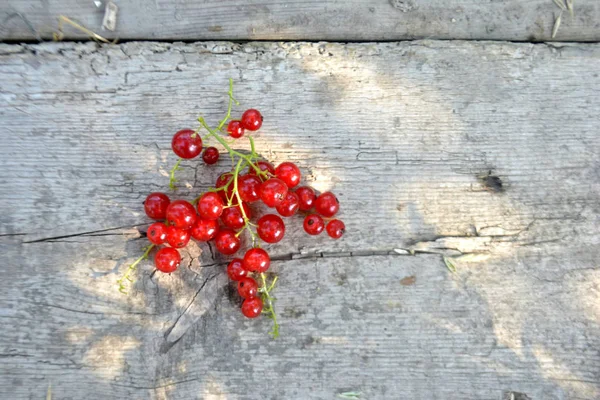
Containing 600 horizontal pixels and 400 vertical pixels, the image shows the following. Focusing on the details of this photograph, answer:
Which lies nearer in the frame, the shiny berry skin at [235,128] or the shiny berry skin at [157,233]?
the shiny berry skin at [157,233]

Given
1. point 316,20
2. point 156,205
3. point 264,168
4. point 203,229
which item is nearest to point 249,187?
point 264,168

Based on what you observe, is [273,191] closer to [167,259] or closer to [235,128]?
[235,128]

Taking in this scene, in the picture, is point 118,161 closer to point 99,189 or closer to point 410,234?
point 99,189

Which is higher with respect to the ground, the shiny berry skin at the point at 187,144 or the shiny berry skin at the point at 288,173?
the shiny berry skin at the point at 187,144

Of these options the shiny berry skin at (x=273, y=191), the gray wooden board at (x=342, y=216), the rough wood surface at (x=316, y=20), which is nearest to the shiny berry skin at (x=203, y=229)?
the gray wooden board at (x=342, y=216)

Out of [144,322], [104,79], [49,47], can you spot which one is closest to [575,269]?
[144,322]

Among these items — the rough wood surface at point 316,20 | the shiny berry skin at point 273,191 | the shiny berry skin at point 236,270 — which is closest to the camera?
the shiny berry skin at point 273,191

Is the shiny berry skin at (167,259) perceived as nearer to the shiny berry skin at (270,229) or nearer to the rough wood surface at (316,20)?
the shiny berry skin at (270,229)
